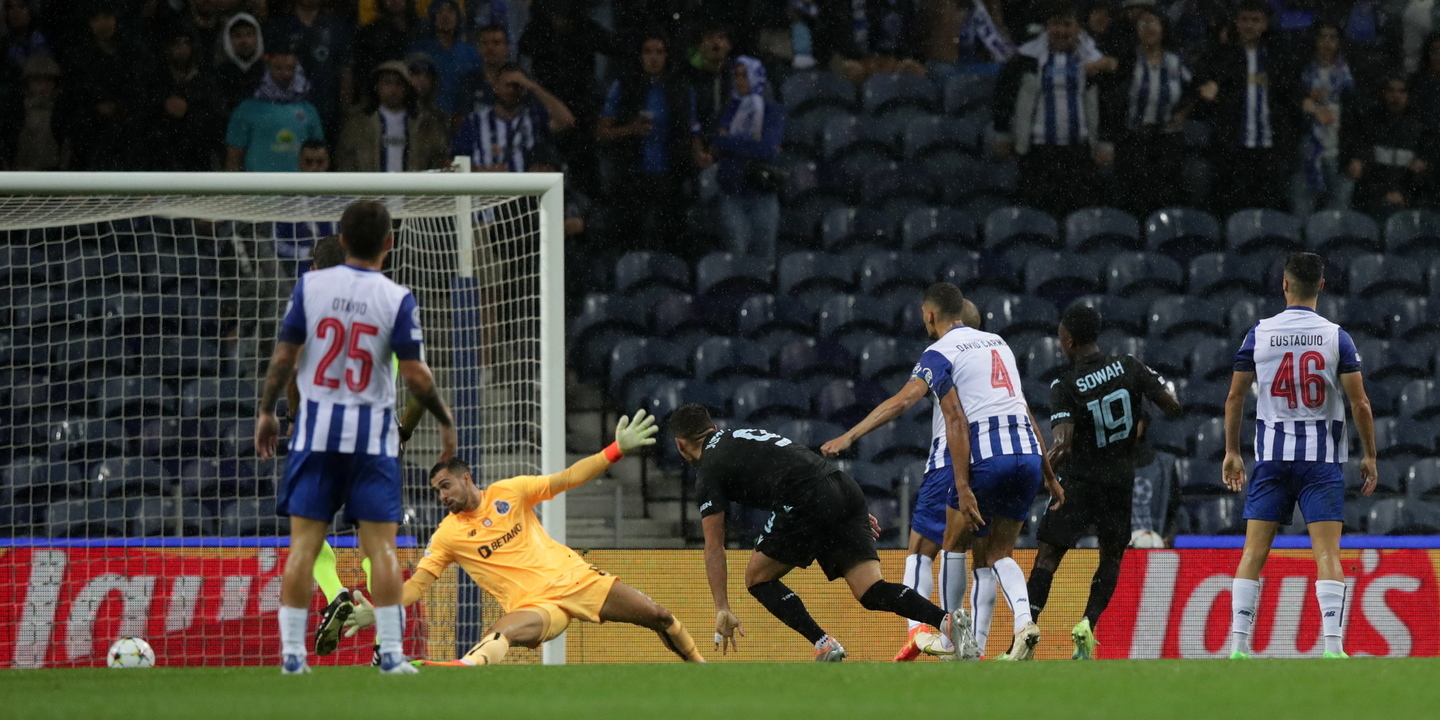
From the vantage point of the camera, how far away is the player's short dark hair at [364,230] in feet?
20.2

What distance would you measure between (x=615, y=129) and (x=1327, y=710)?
391 inches

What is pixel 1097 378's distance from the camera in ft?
29.8

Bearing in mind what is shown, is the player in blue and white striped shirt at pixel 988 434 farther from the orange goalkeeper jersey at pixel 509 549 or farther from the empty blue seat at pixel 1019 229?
the empty blue seat at pixel 1019 229

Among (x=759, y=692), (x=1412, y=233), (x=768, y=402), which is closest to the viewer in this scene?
(x=759, y=692)

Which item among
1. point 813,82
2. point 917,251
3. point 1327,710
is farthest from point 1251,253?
point 1327,710

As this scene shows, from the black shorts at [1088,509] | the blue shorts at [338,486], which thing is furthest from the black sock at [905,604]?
the blue shorts at [338,486]

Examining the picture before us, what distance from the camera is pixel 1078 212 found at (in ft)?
47.9

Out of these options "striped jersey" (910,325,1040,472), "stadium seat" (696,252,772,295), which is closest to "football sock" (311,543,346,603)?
"striped jersey" (910,325,1040,472)

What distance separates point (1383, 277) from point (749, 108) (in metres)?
5.42

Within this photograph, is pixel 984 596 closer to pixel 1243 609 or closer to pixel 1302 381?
pixel 1243 609

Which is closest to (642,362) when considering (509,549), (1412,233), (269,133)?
(269,133)

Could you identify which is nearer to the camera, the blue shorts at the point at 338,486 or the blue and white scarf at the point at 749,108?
the blue shorts at the point at 338,486

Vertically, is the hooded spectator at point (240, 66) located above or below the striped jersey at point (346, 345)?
above

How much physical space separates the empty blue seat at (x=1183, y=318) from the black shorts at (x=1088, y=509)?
489cm
